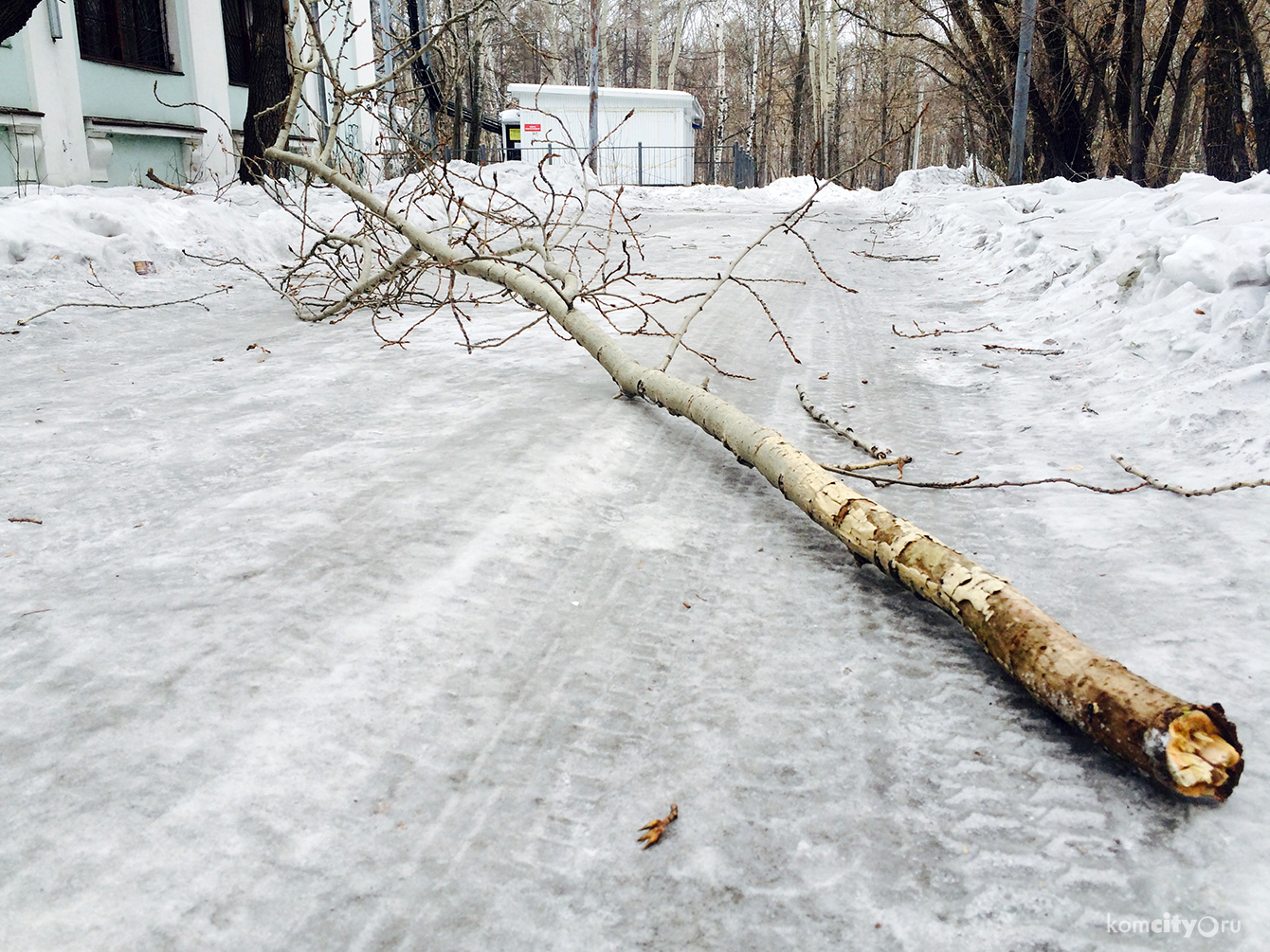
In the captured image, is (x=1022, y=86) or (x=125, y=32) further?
(x=125, y=32)

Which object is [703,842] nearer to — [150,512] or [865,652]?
[865,652]

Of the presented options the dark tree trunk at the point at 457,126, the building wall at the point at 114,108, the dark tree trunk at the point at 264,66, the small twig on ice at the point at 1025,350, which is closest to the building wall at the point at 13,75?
the building wall at the point at 114,108

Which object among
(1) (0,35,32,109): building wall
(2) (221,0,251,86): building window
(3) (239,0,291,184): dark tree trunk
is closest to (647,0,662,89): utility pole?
(2) (221,0,251,86): building window

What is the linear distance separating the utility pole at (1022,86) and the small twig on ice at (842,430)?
10515 mm

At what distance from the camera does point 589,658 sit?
214 centimetres

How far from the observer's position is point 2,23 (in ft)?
20.5

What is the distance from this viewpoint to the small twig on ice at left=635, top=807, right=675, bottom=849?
1.59 metres

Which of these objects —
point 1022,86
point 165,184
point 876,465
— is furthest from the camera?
point 1022,86

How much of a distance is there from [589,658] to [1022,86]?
13145 millimetres

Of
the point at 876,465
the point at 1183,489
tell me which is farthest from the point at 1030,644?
the point at 1183,489

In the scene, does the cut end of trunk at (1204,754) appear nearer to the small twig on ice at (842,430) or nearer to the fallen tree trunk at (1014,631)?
the fallen tree trunk at (1014,631)

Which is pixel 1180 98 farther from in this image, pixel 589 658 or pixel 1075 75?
pixel 589 658

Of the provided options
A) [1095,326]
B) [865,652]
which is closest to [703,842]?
[865,652]

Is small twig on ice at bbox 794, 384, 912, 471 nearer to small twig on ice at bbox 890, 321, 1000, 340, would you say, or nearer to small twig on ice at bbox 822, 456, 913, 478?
small twig on ice at bbox 822, 456, 913, 478
